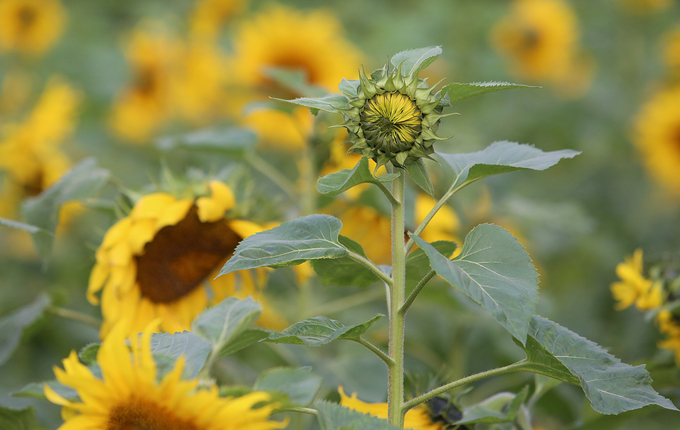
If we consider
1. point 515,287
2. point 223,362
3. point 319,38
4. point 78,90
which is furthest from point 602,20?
point 515,287

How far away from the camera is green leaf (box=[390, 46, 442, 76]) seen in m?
0.46

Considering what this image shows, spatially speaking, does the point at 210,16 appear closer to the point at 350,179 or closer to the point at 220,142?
the point at 220,142

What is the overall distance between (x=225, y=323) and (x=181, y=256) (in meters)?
0.31

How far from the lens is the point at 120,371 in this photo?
0.40m

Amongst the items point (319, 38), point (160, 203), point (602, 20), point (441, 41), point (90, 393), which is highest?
point (602, 20)

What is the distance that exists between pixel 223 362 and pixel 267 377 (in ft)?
1.33

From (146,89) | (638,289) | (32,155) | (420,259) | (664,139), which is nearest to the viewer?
(420,259)

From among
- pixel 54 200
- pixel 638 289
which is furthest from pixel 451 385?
pixel 54 200

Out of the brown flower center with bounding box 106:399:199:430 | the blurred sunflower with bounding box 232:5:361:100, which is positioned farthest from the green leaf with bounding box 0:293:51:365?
the blurred sunflower with bounding box 232:5:361:100

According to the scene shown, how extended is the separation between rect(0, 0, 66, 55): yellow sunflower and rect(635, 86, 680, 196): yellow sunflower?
1579 mm

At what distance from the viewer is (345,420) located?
0.40 metres

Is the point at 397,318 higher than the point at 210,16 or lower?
lower

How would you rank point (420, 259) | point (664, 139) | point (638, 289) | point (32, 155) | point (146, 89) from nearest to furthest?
1. point (420, 259)
2. point (638, 289)
3. point (32, 155)
4. point (664, 139)
5. point (146, 89)

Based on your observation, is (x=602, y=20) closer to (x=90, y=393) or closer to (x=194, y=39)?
(x=194, y=39)
